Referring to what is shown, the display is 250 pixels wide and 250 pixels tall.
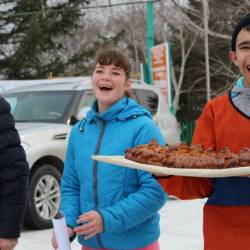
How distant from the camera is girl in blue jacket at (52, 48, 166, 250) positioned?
2.79 metres

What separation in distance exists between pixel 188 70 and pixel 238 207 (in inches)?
1390

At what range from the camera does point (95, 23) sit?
3666cm

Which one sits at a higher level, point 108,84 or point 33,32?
point 108,84

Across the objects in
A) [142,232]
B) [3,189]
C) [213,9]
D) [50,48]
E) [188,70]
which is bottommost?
[188,70]

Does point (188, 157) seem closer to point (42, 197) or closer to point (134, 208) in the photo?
point (134, 208)

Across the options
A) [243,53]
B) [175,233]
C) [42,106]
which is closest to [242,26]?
[243,53]

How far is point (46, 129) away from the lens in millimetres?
7434

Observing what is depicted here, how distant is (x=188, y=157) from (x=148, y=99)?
7.28 meters

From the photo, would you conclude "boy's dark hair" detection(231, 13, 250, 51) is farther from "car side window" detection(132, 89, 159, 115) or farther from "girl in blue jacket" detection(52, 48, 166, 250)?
"car side window" detection(132, 89, 159, 115)

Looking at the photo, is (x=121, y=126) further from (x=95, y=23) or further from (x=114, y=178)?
(x=95, y=23)

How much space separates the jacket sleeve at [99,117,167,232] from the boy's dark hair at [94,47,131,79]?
1.93 feet

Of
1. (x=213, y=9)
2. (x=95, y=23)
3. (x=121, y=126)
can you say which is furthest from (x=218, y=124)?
(x=95, y=23)

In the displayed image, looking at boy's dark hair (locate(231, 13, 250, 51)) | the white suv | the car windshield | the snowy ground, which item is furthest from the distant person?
the car windshield

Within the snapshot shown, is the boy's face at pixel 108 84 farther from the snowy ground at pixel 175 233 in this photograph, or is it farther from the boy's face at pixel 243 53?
the snowy ground at pixel 175 233
